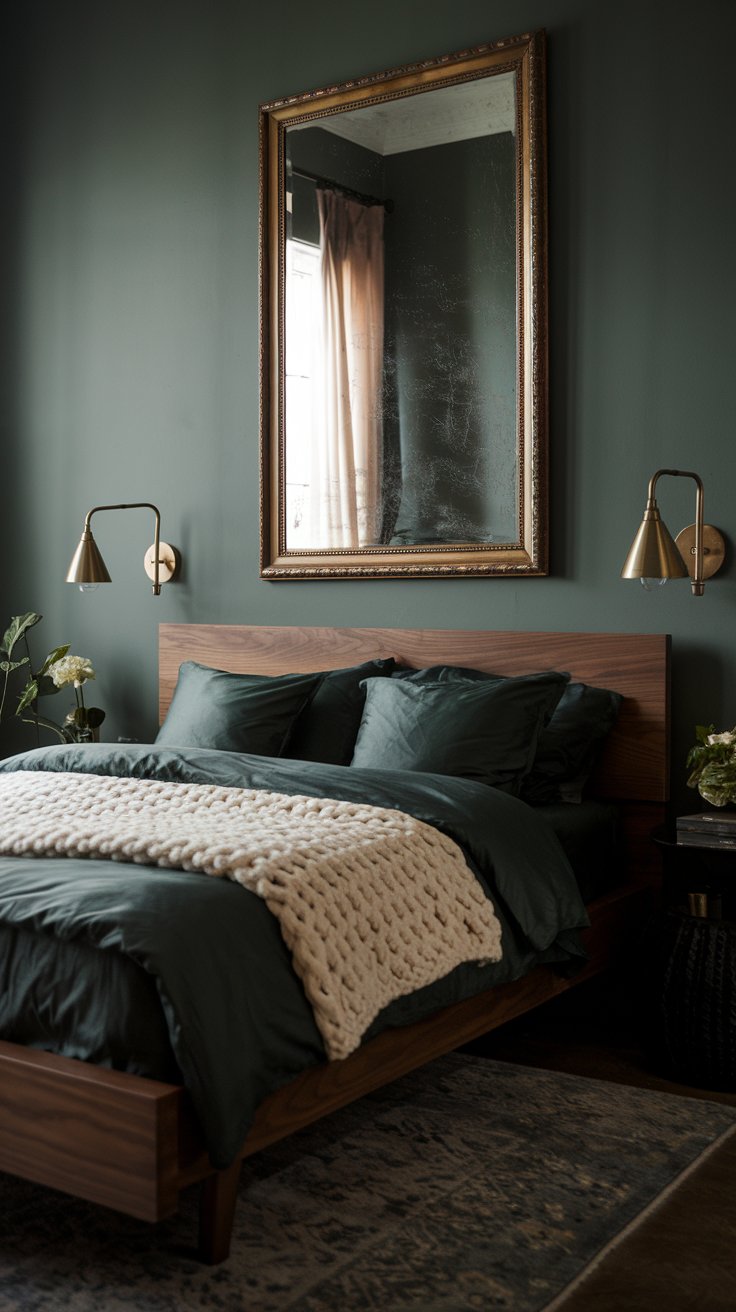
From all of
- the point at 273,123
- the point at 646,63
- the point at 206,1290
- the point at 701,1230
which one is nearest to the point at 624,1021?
the point at 701,1230

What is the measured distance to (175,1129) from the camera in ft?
6.32

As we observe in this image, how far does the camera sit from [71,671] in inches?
171

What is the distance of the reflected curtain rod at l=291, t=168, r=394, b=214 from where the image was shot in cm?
394

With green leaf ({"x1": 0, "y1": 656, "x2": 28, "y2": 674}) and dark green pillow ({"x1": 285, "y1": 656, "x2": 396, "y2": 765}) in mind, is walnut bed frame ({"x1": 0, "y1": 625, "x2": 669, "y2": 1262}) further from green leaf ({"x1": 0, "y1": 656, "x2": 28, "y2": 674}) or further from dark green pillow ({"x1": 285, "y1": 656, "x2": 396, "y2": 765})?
green leaf ({"x1": 0, "y1": 656, "x2": 28, "y2": 674})

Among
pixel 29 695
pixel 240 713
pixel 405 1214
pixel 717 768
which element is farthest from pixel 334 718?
pixel 405 1214

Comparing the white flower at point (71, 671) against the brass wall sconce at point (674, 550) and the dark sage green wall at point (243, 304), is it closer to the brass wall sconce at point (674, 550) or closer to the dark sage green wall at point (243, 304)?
the dark sage green wall at point (243, 304)

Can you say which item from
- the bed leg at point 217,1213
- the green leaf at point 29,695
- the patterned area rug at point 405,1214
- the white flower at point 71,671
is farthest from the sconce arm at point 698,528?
the green leaf at point 29,695

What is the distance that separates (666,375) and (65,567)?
7.55 feet

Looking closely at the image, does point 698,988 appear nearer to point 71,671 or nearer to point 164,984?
point 164,984

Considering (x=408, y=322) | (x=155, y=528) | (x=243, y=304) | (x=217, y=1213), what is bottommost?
(x=217, y=1213)

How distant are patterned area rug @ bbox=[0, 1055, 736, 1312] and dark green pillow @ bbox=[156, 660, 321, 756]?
1.09 meters

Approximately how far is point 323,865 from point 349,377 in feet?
6.77

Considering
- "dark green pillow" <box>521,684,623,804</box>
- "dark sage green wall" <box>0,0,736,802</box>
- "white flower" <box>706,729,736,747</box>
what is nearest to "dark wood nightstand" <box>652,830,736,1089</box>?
"white flower" <box>706,729,736,747</box>

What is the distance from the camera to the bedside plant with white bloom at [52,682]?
14.2ft
